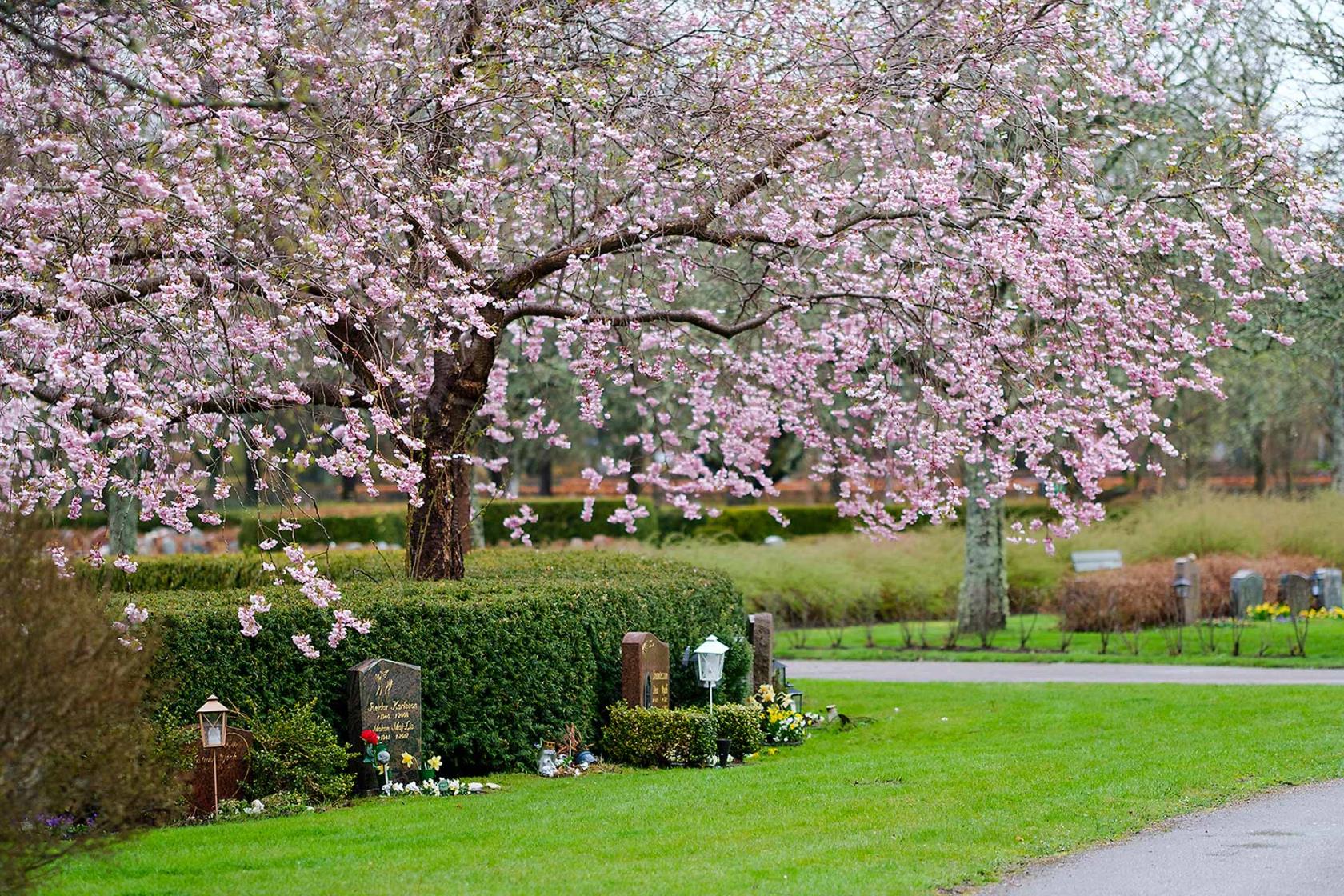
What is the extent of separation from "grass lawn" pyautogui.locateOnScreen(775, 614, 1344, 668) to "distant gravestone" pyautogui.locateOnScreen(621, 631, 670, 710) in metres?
8.56

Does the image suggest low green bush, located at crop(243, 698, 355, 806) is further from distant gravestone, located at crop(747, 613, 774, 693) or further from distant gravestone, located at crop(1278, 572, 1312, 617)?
distant gravestone, located at crop(1278, 572, 1312, 617)

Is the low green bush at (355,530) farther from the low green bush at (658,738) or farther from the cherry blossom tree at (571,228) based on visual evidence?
the low green bush at (658,738)

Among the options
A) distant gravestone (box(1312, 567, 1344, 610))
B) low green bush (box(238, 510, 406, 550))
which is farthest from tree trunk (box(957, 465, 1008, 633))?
low green bush (box(238, 510, 406, 550))

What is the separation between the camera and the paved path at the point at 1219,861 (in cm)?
699

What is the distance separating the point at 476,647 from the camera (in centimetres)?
1079

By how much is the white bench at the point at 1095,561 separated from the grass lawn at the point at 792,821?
1243 cm

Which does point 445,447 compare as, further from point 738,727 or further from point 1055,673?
point 1055,673

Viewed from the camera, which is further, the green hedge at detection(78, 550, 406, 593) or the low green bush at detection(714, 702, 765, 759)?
the green hedge at detection(78, 550, 406, 593)

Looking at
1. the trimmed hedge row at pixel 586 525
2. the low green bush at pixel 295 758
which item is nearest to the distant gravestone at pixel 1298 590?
the trimmed hedge row at pixel 586 525

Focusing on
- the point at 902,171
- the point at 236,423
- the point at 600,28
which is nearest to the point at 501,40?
the point at 600,28

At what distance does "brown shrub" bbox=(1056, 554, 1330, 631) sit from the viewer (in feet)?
72.2

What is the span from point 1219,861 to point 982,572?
14688mm

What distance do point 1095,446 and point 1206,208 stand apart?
2.17 m

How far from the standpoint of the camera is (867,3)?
41.4 feet
